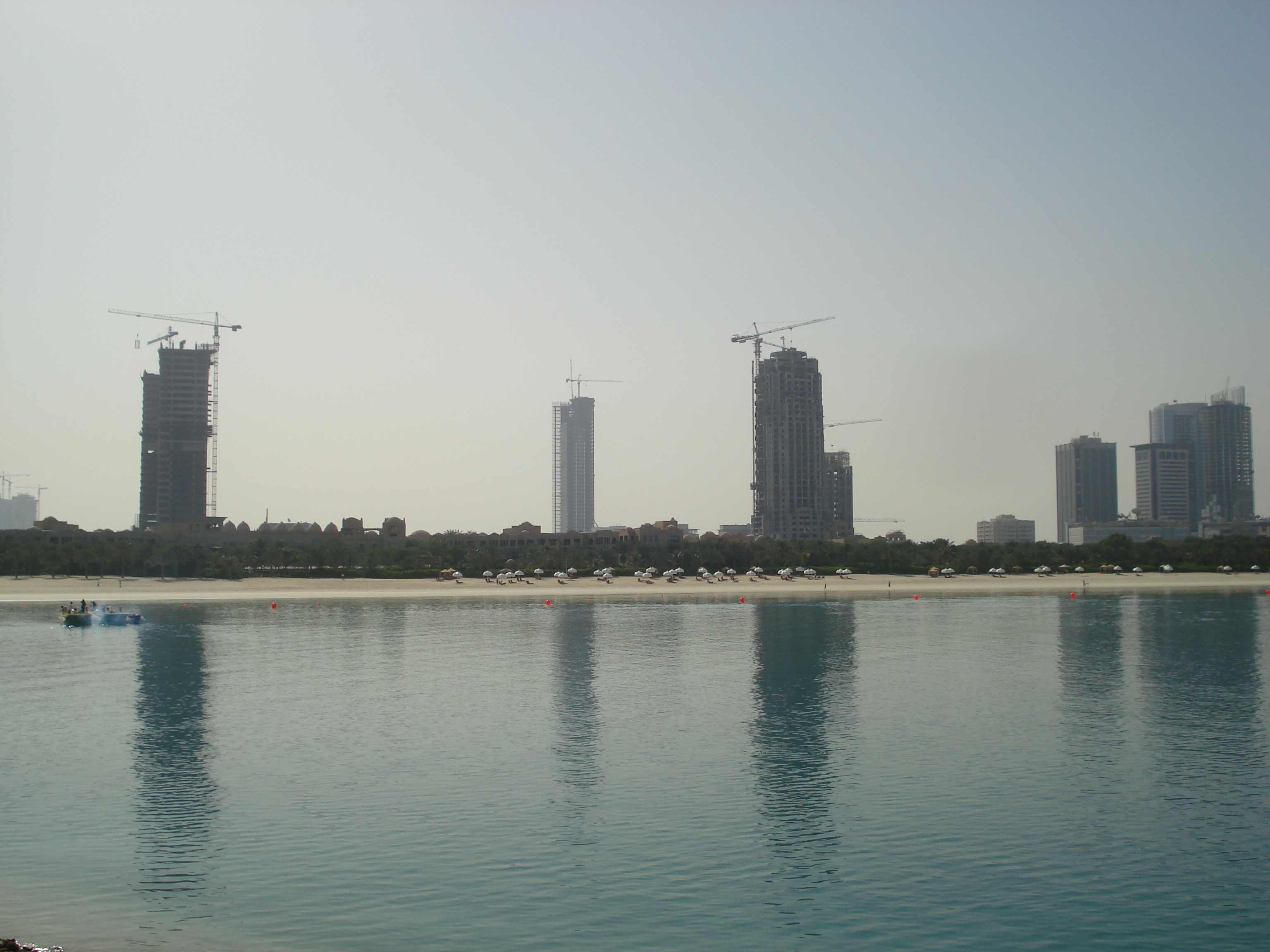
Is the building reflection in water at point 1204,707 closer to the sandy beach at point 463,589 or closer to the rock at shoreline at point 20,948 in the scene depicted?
the rock at shoreline at point 20,948

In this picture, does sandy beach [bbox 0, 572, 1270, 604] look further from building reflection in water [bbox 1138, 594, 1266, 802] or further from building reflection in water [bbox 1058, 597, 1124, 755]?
building reflection in water [bbox 1138, 594, 1266, 802]

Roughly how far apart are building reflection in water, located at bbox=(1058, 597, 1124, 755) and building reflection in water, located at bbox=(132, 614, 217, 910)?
3701 cm

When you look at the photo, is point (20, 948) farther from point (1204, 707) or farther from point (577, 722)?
point (1204, 707)

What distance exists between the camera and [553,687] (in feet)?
222

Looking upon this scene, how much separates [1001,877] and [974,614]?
345ft

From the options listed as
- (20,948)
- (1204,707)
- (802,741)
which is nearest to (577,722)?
(802,741)

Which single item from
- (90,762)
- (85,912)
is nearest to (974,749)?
(85,912)

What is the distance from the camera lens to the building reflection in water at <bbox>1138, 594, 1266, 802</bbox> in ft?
132

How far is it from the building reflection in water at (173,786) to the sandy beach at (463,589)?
92.5 meters

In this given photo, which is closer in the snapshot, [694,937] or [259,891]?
[694,937]

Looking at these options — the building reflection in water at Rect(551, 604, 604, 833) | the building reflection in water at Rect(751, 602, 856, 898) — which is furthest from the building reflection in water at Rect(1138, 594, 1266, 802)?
the building reflection in water at Rect(551, 604, 604, 833)

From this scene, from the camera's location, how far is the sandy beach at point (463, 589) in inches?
6521

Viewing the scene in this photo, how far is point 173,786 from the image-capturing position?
40.6 meters

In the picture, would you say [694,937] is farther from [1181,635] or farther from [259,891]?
[1181,635]
